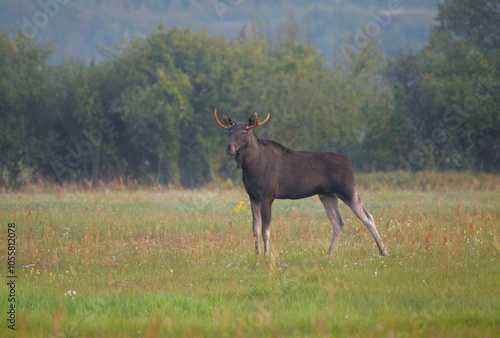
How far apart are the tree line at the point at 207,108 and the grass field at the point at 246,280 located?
19.9 m

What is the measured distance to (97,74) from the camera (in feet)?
124

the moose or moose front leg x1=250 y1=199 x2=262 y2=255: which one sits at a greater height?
the moose

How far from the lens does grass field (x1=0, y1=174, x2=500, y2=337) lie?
647 centimetres

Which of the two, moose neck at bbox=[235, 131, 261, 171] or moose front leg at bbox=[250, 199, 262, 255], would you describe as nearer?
moose front leg at bbox=[250, 199, 262, 255]

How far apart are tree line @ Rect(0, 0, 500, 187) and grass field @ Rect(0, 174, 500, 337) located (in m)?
19.9

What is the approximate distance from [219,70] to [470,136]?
16339mm

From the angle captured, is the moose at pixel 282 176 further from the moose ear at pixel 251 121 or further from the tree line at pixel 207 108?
the tree line at pixel 207 108

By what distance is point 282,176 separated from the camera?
11.0 m

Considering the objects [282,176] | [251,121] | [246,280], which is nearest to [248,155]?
[251,121]

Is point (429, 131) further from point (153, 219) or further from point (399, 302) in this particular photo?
point (399, 302)

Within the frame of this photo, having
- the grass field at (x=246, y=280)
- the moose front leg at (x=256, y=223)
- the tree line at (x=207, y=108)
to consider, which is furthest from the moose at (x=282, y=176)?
the tree line at (x=207, y=108)

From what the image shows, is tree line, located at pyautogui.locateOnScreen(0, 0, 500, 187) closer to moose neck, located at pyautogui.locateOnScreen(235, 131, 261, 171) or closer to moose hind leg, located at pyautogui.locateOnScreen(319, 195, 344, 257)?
moose hind leg, located at pyautogui.locateOnScreen(319, 195, 344, 257)

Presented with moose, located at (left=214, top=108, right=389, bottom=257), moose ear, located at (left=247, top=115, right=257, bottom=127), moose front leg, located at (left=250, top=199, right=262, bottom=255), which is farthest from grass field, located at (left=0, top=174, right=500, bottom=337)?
moose ear, located at (left=247, top=115, right=257, bottom=127)

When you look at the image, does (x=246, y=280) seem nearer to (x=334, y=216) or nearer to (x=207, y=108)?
(x=334, y=216)
